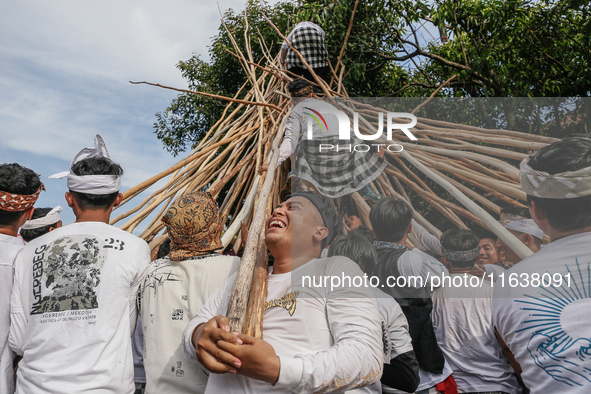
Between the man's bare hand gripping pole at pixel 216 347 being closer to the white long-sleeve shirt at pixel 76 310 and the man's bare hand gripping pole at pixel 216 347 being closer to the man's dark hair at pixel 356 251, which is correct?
the white long-sleeve shirt at pixel 76 310

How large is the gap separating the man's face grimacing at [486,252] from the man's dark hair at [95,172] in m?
1.12

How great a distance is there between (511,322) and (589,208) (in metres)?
0.32

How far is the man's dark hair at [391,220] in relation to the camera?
124 centimetres

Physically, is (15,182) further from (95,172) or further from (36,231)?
(36,231)

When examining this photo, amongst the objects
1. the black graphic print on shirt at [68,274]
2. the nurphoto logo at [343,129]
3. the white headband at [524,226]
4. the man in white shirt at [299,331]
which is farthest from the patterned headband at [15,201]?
the white headband at [524,226]

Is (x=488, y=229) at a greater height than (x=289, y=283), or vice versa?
(x=488, y=229)

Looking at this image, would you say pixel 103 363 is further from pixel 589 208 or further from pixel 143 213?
pixel 589 208

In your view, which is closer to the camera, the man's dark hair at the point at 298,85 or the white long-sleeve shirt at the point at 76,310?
the white long-sleeve shirt at the point at 76,310

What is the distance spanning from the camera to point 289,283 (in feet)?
3.21

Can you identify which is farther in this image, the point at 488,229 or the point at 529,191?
the point at 488,229

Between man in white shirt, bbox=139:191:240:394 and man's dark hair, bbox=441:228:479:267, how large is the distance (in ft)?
2.16

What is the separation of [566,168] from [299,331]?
764mm

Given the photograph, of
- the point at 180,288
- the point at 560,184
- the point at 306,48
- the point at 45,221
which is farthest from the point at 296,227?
the point at 306,48

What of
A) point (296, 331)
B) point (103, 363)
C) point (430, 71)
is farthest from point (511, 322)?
point (430, 71)
